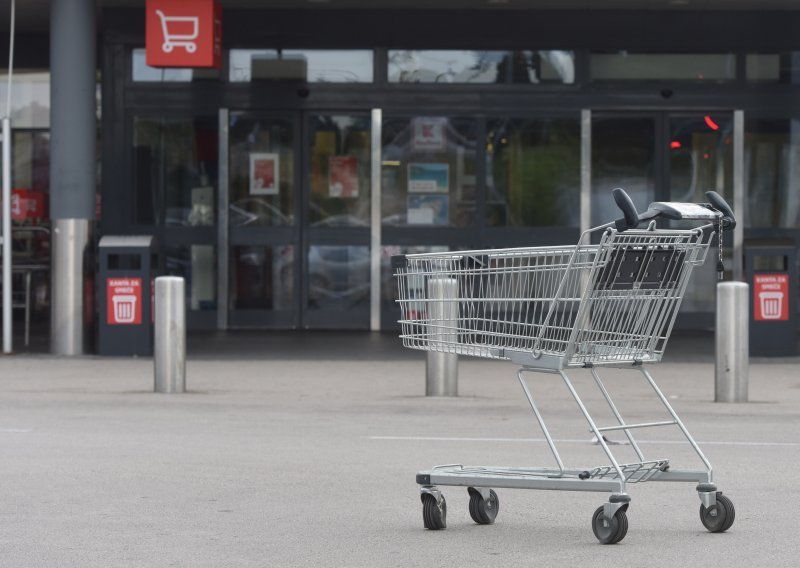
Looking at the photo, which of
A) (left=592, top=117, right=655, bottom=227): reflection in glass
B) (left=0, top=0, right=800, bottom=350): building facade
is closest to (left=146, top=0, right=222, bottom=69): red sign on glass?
(left=0, top=0, right=800, bottom=350): building facade

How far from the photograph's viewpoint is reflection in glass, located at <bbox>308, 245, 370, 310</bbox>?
21.0 metres

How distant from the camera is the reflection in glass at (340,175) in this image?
2106cm

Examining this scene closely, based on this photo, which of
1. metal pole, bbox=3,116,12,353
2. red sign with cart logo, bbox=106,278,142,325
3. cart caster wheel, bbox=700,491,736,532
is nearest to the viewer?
cart caster wheel, bbox=700,491,736,532

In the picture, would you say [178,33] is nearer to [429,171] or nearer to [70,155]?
[70,155]

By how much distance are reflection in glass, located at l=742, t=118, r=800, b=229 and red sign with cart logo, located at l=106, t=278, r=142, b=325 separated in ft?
30.0

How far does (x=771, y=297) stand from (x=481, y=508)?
9.87 meters

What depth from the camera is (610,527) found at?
6.54 meters

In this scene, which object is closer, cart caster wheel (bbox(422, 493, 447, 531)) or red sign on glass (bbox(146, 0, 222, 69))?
cart caster wheel (bbox(422, 493, 447, 531))

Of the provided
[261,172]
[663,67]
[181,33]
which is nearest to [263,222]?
[261,172]

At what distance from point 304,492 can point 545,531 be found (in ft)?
5.37

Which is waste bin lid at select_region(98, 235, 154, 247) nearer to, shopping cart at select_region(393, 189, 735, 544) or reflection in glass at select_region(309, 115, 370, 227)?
reflection in glass at select_region(309, 115, 370, 227)

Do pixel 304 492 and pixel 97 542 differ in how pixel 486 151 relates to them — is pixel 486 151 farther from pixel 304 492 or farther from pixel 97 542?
pixel 97 542

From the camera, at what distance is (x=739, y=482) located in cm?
845

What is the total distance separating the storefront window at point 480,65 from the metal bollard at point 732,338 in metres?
8.73
